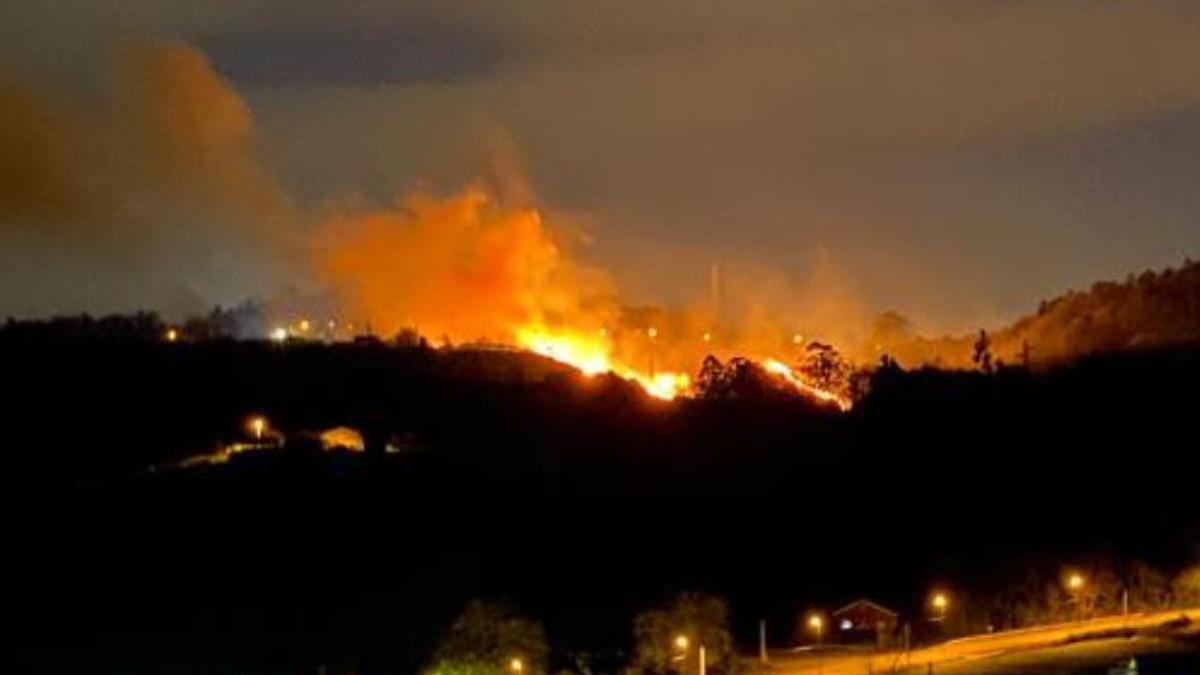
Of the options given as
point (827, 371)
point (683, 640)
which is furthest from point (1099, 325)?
point (683, 640)

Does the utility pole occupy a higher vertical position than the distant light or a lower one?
lower

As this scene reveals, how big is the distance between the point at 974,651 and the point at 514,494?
7.88 m

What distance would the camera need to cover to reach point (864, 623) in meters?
18.2

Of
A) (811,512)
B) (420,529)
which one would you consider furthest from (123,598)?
(811,512)

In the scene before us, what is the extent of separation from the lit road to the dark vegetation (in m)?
1.35

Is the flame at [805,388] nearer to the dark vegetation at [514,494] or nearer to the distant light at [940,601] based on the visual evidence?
the dark vegetation at [514,494]

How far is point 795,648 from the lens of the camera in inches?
709

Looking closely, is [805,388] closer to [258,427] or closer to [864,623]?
[258,427]

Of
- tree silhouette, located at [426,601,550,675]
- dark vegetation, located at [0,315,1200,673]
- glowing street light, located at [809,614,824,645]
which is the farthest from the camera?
dark vegetation, located at [0,315,1200,673]

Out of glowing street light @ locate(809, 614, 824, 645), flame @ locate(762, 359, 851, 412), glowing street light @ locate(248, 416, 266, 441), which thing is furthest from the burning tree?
glowing street light @ locate(809, 614, 824, 645)

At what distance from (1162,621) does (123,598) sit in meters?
9.74

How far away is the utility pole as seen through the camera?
1717cm

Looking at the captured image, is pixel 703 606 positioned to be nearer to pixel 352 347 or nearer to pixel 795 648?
pixel 795 648

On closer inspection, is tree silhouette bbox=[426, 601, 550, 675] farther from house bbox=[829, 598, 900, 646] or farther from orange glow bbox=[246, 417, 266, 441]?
orange glow bbox=[246, 417, 266, 441]
